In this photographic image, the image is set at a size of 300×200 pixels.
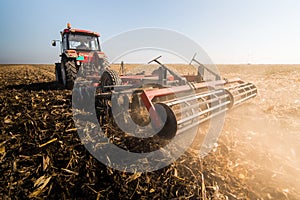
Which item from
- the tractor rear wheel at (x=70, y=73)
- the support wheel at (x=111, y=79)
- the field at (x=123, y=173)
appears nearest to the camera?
the field at (x=123, y=173)

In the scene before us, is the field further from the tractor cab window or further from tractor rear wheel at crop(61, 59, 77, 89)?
the tractor cab window

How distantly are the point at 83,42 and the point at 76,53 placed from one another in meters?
1.14

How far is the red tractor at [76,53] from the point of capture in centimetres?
654

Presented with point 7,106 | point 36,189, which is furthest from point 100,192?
point 7,106

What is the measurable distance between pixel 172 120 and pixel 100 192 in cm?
133

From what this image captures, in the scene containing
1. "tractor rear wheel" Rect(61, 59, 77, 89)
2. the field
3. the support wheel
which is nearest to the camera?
the field

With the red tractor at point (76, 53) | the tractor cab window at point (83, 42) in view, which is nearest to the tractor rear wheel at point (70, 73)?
the red tractor at point (76, 53)

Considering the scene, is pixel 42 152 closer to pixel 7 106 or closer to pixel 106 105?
pixel 106 105

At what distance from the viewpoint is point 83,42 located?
8000 mm

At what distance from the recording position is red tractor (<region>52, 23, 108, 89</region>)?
21.5ft

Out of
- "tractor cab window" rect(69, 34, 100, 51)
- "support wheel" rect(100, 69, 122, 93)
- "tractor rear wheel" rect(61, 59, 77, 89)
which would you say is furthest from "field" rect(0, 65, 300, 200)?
"tractor cab window" rect(69, 34, 100, 51)

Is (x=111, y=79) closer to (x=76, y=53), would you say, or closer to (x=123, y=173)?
(x=123, y=173)

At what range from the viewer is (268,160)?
301 centimetres

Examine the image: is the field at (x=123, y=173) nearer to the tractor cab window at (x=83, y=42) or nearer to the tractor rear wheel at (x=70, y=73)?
the tractor rear wheel at (x=70, y=73)
